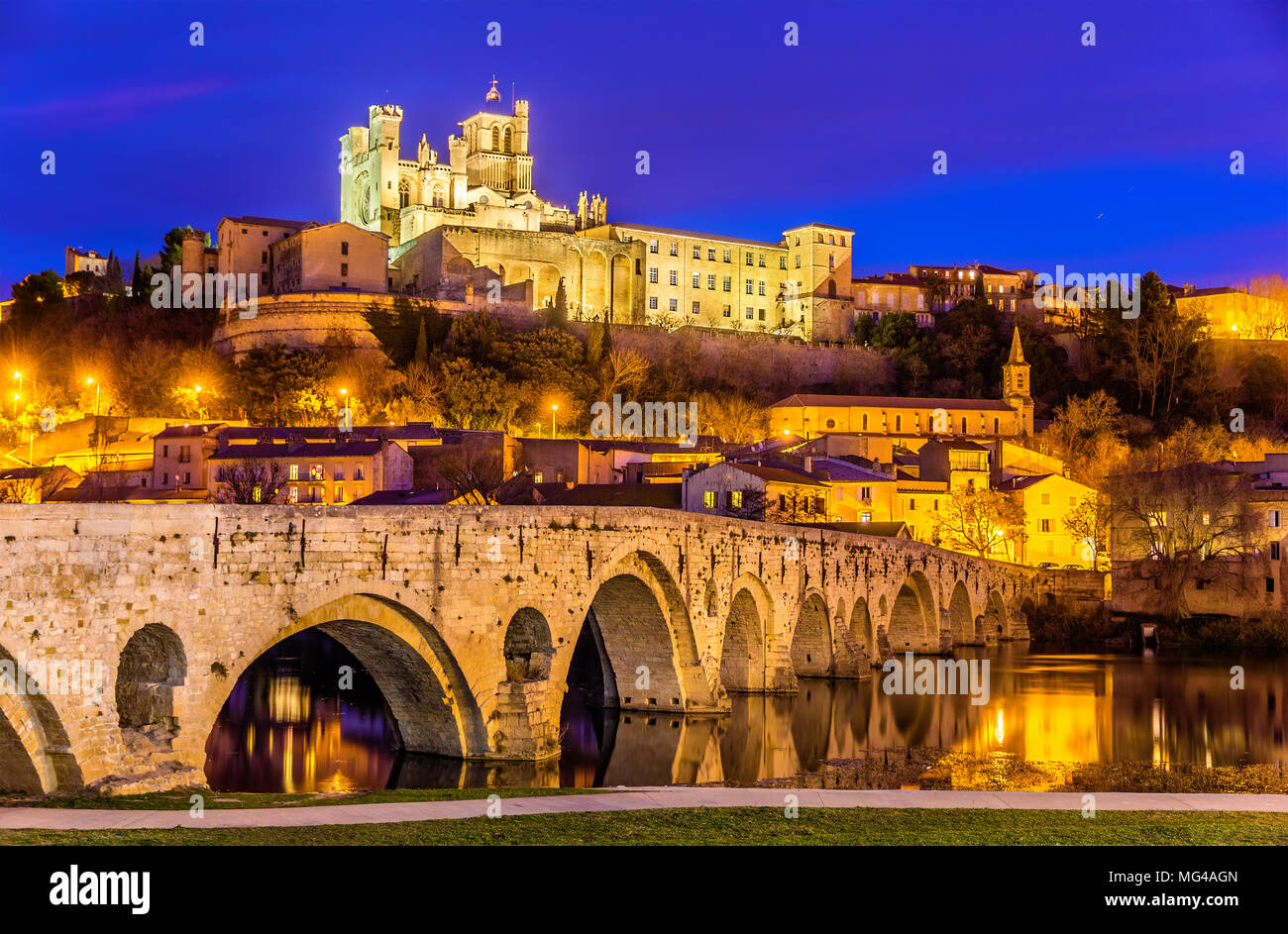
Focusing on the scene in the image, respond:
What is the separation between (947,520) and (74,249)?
325 ft

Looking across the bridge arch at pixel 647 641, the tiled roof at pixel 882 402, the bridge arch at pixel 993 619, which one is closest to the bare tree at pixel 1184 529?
the bridge arch at pixel 993 619

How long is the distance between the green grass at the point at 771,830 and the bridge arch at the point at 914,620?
126ft

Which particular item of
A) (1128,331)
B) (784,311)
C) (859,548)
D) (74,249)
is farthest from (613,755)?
(74,249)

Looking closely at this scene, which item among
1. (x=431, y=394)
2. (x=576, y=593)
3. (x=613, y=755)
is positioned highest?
(x=431, y=394)

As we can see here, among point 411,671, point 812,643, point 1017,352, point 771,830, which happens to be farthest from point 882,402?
point 771,830

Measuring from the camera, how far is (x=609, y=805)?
16.6 m

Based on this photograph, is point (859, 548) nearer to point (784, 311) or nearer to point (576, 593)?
point (576, 593)

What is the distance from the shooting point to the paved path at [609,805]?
14.1m

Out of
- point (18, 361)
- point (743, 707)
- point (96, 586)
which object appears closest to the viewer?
point (96, 586)

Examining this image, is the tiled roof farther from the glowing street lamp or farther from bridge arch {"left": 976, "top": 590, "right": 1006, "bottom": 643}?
the glowing street lamp

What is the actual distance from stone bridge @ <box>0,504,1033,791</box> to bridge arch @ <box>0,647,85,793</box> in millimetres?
23

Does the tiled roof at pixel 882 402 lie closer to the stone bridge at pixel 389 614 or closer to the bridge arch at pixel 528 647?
the stone bridge at pixel 389 614

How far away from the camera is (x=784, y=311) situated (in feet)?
394

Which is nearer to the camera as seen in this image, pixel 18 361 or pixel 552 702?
pixel 552 702
